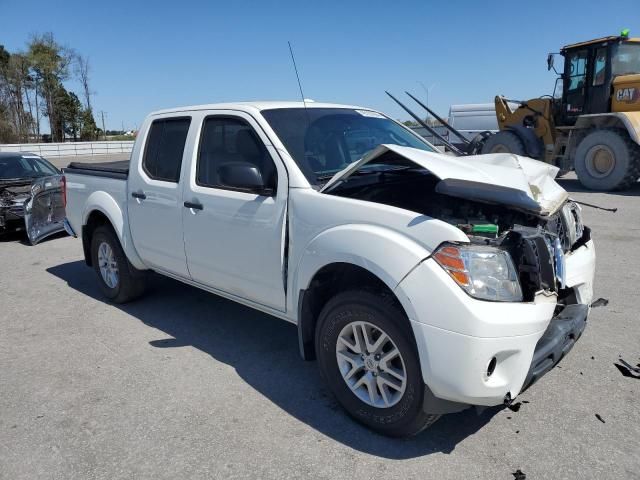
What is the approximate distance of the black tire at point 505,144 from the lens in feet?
43.6

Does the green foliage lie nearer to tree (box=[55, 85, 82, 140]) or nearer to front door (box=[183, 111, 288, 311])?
tree (box=[55, 85, 82, 140])

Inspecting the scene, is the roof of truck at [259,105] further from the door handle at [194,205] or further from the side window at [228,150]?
the door handle at [194,205]

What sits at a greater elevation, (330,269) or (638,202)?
(330,269)

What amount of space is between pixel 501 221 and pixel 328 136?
1.47 metres

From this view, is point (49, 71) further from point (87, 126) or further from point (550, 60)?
point (550, 60)

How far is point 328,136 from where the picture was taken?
3930mm

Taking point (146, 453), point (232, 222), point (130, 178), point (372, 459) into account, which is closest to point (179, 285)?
point (130, 178)

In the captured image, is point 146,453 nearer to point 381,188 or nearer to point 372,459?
point 372,459

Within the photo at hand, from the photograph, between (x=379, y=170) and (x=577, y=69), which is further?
(x=577, y=69)

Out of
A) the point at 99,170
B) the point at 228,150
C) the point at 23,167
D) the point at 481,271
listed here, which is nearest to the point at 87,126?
the point at 23,167

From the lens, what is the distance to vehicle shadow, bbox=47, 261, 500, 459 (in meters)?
2.93

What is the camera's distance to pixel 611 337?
411 centimetres

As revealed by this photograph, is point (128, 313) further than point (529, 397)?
Yes

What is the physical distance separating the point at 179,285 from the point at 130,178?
1.62 meters
